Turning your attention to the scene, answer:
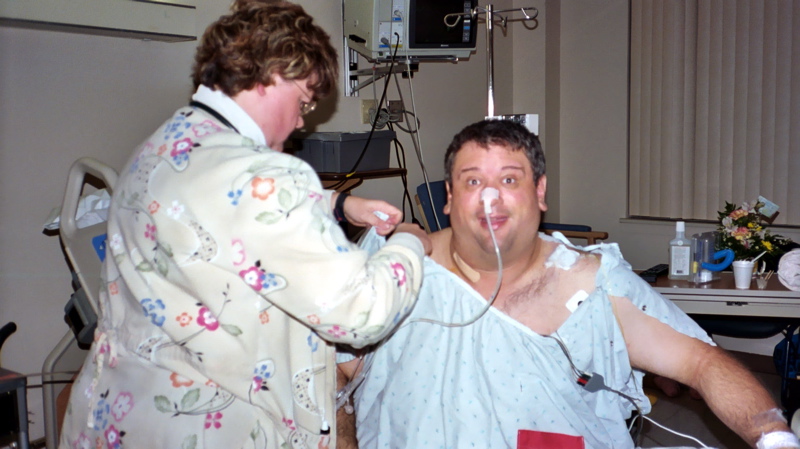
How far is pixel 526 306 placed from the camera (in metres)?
1.79

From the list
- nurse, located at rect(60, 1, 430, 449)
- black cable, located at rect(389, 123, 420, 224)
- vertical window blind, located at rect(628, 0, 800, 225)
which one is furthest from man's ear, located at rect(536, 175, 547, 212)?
vertical window blind, located at rect(628, 0, 800, 225)

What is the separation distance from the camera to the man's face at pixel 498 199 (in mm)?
1736

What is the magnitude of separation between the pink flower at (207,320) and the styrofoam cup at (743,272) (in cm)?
258

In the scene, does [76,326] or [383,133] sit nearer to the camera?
[76,326]

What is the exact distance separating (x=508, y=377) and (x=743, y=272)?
73.8 inches

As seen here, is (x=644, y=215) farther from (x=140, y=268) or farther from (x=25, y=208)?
(x=140, y=268)

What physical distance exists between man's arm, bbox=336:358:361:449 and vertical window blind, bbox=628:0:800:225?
3468 mm

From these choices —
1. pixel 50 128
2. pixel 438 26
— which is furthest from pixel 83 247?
pixel 438 26

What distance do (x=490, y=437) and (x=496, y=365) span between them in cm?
16

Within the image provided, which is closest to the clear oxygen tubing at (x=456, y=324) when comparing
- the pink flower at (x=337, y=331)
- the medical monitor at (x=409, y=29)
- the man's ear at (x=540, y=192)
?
the man's ear at (x=540, y=192)

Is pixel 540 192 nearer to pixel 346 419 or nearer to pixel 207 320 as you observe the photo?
pixel 346 419

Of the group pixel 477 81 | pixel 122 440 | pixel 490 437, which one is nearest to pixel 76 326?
pixel 122 440

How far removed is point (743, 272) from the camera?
3.10 m

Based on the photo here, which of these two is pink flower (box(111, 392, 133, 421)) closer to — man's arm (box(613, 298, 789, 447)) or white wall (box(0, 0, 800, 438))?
man's arm (box(613, 298, 789, 447))
